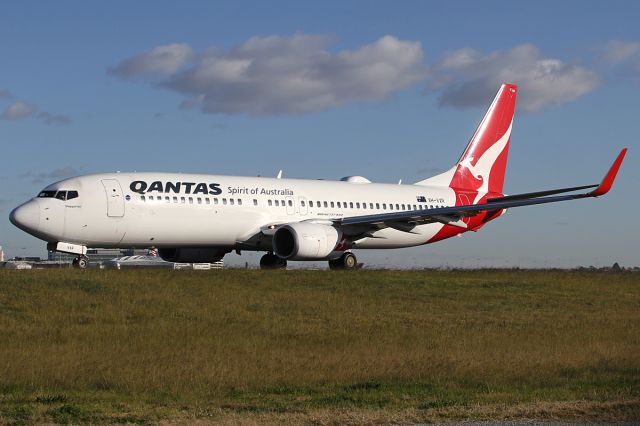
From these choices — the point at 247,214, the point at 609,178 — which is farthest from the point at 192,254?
the point at 609,178

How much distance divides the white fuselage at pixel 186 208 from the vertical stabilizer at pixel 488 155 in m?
6.91

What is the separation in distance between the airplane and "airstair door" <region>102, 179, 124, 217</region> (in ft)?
0.12

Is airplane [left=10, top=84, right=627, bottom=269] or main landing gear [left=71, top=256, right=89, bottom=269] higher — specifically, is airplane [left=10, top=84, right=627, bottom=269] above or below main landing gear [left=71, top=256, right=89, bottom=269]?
above

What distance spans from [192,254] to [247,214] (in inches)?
131

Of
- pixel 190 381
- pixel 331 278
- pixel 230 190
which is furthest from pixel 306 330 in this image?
pixel 230 190

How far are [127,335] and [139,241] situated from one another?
14231 mm

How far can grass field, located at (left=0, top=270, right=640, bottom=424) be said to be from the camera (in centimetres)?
1464

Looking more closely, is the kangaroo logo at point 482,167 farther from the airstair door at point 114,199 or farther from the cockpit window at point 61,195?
the cockpit window at point 61,195

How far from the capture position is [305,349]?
21375 millimetres

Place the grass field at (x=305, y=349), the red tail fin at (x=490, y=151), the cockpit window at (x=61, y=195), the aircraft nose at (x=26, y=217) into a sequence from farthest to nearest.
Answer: the red tail fin at (x=490, y=151), the cockpit window at (x=61, y=195), the aircraft nose at (x=26, y=217), the grass field at (x=305, y=349)

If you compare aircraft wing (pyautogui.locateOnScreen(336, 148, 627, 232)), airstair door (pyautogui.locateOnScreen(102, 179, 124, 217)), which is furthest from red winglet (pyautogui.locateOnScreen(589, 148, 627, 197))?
airstair door (pyautogui.locateOnScreen(102, 179, 124, 217))

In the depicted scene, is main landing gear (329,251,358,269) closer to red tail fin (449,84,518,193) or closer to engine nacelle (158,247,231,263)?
engine nacelle (158,247,231,263)

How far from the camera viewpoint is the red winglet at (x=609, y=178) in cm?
3725

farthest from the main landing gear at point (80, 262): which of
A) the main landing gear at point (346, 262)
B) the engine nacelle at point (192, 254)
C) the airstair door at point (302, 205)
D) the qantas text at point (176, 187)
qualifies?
the main landing gear at point (346, 262)
